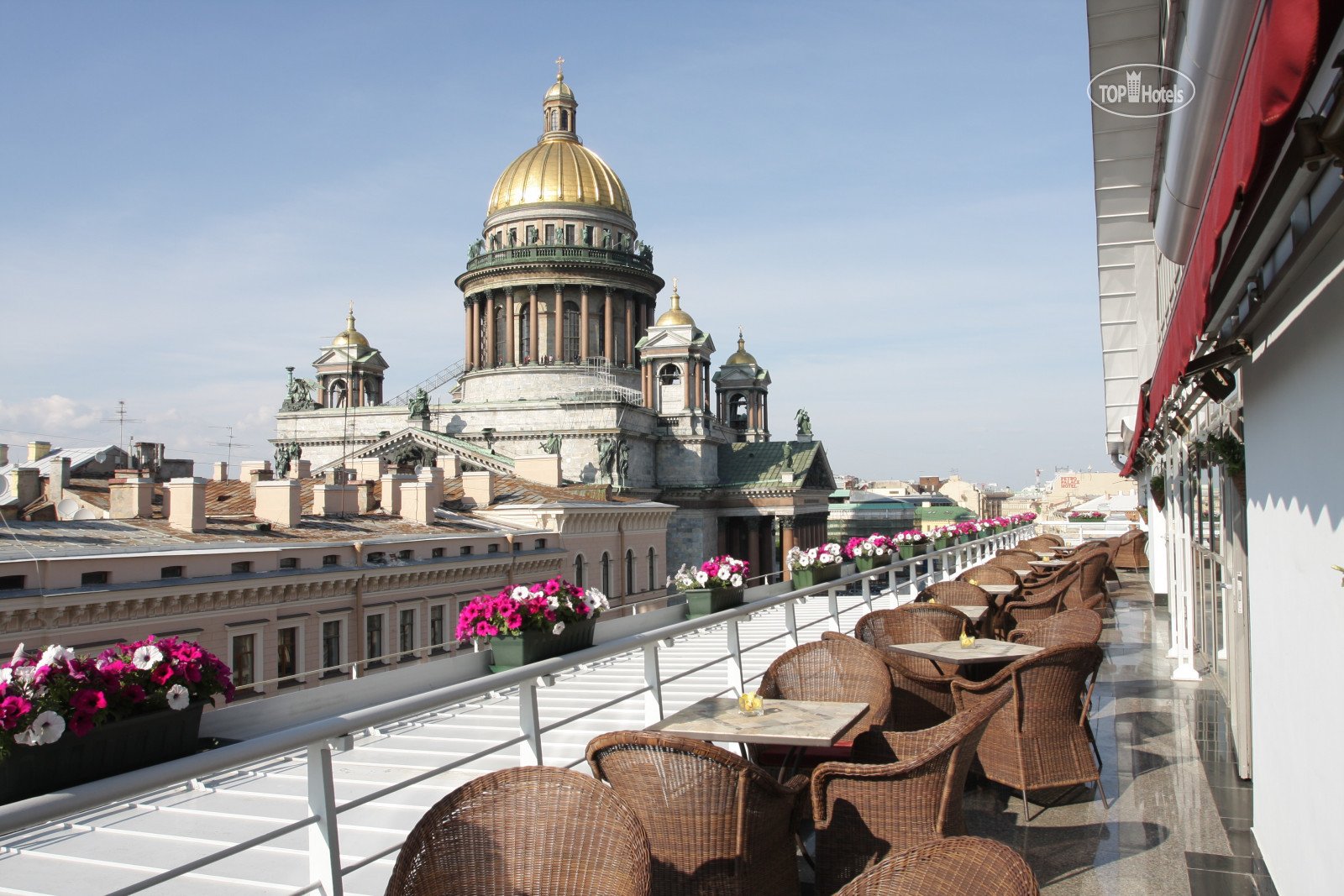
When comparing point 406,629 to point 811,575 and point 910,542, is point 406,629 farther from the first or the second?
point 811,575

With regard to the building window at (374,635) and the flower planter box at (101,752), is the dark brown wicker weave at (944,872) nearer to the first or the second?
the flower planter box at (101,752)

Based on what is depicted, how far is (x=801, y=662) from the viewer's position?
6.14 meters

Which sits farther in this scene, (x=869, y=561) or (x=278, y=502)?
(x=278, y=502)

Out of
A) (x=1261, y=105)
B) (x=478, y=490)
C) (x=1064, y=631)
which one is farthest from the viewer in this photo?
(x=478, y=490)

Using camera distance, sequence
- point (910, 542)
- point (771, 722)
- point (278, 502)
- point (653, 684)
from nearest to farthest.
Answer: point (771, 722), point (653, 684), point (910, 542), point (278, 502)

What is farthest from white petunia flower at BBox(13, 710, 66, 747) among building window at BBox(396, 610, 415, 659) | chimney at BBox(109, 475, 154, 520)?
building window at BBox(396, 610, 415, 659)

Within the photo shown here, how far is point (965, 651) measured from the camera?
749cm

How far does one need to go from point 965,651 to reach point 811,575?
618cm

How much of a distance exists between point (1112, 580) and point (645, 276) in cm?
4682

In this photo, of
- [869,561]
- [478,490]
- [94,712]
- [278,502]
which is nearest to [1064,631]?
[94,712]

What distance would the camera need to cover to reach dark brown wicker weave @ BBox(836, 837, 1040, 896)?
116 inches

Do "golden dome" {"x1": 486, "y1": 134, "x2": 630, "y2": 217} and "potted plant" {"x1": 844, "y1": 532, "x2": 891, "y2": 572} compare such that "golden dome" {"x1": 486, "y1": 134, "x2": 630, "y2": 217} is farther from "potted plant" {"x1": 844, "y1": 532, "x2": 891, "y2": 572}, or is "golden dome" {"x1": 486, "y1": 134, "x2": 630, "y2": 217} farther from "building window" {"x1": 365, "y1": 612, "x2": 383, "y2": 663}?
"potted plant" {"x1": 844, "y1": 532, "x2": 891, "y2": 572}

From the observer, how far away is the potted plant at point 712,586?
11.4 metres

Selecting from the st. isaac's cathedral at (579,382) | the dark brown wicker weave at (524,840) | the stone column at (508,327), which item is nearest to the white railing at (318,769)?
the dark brown wicker weave at (524,840)
